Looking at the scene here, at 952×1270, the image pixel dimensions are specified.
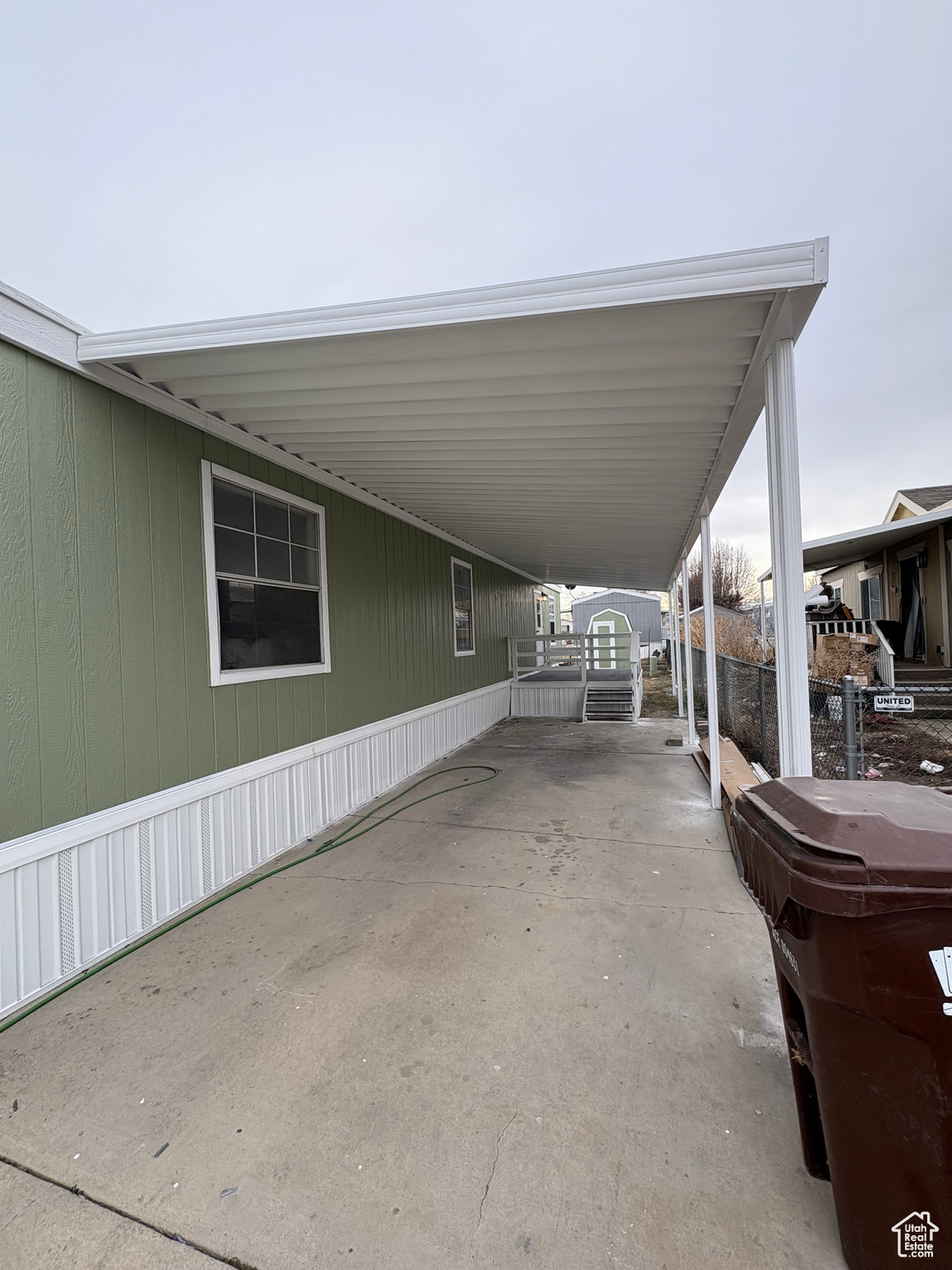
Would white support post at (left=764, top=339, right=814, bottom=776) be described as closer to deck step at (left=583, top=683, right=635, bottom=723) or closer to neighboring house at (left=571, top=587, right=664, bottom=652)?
deck step at (left=583, top=683, right=635, bottom=723)

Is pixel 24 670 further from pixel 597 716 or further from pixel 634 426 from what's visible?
pixel 597 716

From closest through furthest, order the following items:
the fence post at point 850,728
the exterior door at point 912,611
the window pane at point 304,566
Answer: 1. the fence post at point 850,728
2. the window pane at point 304,566
3. the exterior door at point 912,611

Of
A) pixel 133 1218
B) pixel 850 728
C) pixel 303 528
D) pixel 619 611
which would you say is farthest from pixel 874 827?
pixel 619 611

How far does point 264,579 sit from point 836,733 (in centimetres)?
572

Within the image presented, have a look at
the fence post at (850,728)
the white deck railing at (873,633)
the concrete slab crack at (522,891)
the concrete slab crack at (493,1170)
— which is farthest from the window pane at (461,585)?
the concrete slab crack at (493,1170)

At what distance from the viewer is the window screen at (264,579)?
11.3ft

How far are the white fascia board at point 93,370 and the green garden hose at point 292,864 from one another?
2796 millimetres

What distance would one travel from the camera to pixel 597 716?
9.68 meters

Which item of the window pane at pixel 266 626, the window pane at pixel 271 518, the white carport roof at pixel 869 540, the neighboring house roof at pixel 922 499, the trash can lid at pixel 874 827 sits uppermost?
the neighboring house roof at pixel 922 499

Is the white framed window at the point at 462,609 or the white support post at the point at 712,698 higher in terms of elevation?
the white framed window at the point at 462,609

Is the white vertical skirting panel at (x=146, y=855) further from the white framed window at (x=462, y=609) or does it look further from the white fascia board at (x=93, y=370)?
the white framed window at (x=462, y=609)

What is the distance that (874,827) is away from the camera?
3.79 ft

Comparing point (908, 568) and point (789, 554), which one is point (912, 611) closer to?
point (908, 568)

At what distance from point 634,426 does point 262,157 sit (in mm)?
6589
